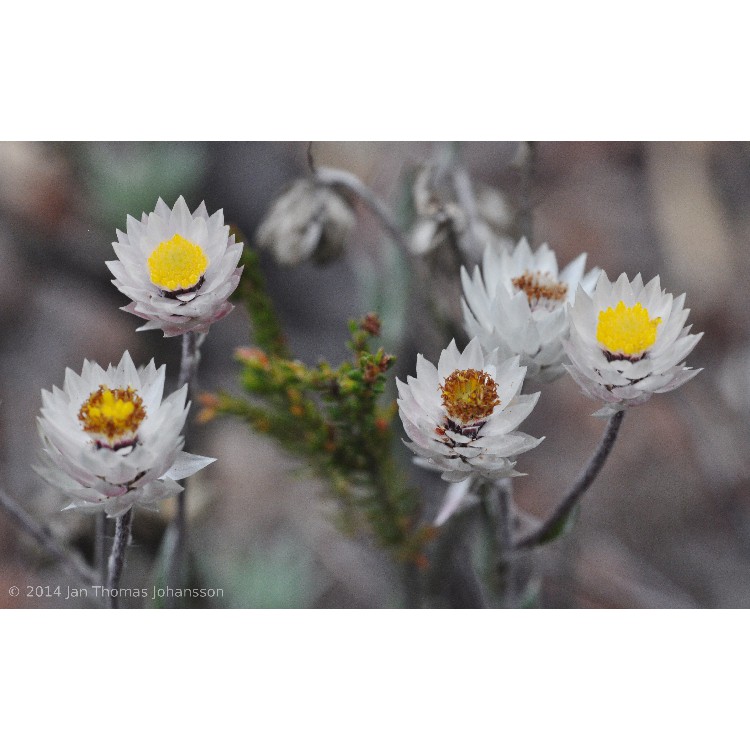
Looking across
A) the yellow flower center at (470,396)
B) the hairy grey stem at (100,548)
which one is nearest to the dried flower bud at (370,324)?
the yellow flower center at (470,396)

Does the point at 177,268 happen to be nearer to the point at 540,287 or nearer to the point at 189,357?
the point at 189,357

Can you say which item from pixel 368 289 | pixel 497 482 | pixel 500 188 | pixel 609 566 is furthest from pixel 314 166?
pixel 609 566

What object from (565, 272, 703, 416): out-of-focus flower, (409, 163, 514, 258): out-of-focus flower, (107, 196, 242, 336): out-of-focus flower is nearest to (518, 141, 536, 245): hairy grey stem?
(409, 163, 514, 258): out-of-focus flower

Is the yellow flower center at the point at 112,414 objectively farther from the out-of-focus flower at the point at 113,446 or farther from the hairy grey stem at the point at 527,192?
the hairy grey stem at the point at 527,192

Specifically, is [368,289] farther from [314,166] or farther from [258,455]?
[258,455]

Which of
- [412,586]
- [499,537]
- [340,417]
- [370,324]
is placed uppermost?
[370,324]

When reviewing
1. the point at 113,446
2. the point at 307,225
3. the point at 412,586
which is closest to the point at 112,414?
the point at 113,446
